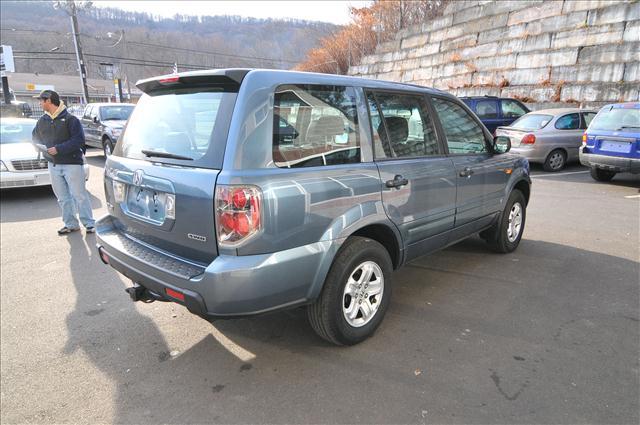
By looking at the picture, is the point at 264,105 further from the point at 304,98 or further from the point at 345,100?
the point at 345,100

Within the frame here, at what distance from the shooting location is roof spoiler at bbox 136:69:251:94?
2475 mm

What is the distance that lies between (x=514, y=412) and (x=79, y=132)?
5.75 meters

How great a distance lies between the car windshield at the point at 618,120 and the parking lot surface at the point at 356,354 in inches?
194

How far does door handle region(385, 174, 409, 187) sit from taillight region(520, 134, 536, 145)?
878cm

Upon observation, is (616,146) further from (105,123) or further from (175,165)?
(105,123)

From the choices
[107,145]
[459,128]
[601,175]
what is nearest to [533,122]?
[601,175]

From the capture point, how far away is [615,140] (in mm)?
8422

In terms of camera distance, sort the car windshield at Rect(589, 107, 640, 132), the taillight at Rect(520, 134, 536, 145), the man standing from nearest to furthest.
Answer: the man standing → the car windshield at Rect(589, 107, 640, 132) → the taillight at Rect(520, 134, 536, 145)

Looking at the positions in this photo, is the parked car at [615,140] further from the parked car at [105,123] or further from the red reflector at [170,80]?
the parked car at [105,123]

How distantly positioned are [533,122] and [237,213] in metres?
10.7

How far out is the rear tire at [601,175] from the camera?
952 centimetres

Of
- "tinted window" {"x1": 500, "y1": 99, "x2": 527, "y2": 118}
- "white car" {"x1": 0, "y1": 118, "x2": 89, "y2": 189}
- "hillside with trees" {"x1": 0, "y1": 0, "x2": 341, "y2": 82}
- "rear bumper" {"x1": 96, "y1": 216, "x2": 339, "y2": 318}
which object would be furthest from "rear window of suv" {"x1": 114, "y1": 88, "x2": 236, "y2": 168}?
"hillside with trees" {"x1": 0, "y1": 0, "x2": 341, "y2": 82}

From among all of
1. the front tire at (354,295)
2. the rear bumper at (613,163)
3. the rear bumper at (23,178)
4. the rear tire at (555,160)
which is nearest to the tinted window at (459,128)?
the front tire at (354,295)

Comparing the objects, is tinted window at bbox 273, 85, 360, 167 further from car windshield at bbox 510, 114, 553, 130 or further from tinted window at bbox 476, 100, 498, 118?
tinted window at bbox 476, 100, 498, 118
